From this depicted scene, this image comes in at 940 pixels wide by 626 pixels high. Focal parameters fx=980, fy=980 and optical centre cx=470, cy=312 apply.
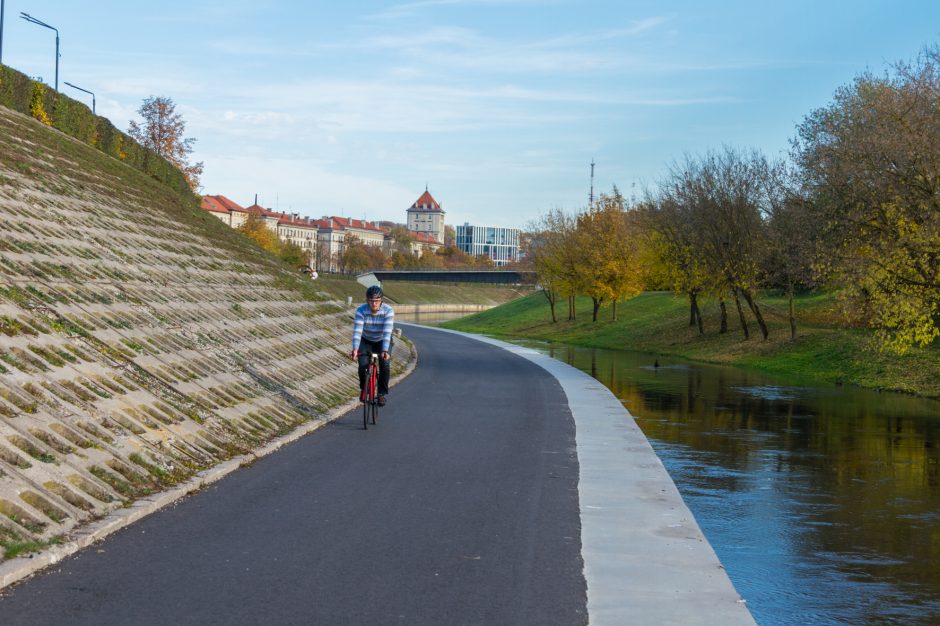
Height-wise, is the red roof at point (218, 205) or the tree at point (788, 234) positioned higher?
the red roof at point (218, 205)

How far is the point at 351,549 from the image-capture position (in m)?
7.23

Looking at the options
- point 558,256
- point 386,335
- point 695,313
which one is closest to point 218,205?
point 558,256

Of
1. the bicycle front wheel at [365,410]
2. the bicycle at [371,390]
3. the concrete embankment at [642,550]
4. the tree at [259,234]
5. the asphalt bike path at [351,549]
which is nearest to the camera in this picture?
the asphalt bike path at [351,549]

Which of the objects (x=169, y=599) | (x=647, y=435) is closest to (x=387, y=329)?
(x=647, y=435)

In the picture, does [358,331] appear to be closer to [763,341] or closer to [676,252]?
[763,341]

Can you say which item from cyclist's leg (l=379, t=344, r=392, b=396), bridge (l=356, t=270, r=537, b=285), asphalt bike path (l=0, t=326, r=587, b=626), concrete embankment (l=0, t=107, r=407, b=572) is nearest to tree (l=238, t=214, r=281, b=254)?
bridge (l=356, t=270, r=537, b=285)

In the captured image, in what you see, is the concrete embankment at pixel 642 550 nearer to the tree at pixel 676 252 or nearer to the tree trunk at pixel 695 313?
the tree at pixel 676 252

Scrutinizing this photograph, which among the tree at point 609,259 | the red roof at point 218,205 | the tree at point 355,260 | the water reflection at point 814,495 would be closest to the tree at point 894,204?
the water reflection at point 814,495

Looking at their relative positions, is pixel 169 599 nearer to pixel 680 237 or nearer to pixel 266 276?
pixel 266 276

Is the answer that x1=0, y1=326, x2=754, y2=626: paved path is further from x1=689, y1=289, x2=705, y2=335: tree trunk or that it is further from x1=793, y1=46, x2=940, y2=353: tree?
x1=689, y1=289, x2=705, y2=335: tree trunk

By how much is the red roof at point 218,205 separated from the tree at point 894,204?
155293 millimetres

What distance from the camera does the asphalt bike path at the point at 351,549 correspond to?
5.78 m

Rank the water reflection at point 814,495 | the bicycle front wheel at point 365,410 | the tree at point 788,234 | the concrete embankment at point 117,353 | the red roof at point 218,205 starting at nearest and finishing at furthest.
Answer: the water reflection at point 814,495 < the concrete embankment at point 117,353 < the bicycle front wheel at point 365,410 < the tree at point 788,234 < the red roof at point 218,205

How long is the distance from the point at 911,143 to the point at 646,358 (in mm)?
15757
